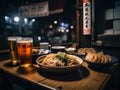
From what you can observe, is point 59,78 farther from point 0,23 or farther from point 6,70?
point 0,23

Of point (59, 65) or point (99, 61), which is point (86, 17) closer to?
point (99, 61)

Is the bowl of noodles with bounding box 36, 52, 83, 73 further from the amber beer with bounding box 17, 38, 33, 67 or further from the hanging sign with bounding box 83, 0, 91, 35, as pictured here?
the hanging sign with bounding box 83, 0, 91, 35

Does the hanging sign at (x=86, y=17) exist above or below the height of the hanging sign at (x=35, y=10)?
below

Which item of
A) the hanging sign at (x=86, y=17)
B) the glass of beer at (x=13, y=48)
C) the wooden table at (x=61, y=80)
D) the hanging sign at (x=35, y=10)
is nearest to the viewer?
the wooden table at (x=61, y=80)

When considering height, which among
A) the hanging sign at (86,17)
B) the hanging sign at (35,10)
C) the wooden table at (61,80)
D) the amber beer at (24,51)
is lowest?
the wooden table at (61,80)

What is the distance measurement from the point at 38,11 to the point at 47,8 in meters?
0.54

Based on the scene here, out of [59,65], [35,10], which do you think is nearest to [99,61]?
[59,65]

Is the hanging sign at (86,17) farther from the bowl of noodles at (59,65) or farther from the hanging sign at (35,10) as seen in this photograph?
the hanging sign at (35,10)

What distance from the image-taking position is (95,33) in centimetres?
644

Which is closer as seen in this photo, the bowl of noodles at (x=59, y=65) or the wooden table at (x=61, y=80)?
the wooden table at (x=61, y=80)

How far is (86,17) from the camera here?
10.5 ft

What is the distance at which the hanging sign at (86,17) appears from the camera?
10.2 feet

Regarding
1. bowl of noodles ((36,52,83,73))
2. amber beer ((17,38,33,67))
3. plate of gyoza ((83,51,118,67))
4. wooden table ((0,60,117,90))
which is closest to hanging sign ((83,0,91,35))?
plate of gyoza ((83,51,118,67))

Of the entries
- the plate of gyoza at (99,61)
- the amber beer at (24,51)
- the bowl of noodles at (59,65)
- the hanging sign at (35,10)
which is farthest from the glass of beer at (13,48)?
the hanging sign at (35,10)
